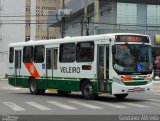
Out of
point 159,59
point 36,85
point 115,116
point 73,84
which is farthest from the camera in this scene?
point 159,59

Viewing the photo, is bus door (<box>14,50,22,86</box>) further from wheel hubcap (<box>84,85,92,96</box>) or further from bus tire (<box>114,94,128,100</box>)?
bus tire (<box>114,94,128,100</box>)

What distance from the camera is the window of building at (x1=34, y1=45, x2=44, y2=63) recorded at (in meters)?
27.4

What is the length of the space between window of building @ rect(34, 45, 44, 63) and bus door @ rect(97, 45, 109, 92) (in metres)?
5.29

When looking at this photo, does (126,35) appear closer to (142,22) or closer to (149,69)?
(149,69)

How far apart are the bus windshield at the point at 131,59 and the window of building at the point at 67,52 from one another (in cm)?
331

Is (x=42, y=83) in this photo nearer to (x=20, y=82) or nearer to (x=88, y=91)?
(x=20, y=82)

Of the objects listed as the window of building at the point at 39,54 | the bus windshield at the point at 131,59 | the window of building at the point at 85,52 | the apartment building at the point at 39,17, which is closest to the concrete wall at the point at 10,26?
the apartment building at the point at 39,17

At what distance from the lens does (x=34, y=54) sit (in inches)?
1107

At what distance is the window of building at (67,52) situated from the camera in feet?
81.4

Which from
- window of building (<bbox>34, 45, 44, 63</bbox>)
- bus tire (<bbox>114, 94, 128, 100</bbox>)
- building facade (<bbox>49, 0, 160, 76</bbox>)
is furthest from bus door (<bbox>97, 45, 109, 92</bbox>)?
building facade (<bbox>49, 0, 160, 76</bbox>)

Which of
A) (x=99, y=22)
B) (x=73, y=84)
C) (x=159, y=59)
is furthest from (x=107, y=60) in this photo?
(x=99, y=22)

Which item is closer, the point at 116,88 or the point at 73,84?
the point at 116,88

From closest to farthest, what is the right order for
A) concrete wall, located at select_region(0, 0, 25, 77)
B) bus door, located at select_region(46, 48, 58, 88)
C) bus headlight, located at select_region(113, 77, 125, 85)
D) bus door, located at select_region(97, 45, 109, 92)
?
1. bus headlight, located at select_region(113, 77, 125, 85)
2. bus door, located at select_region(97, 45, 109, 92)
3. bus door, located at select_region(46, 48, 58, 88)
4. concrete wall, located at select_region(0, 0, 25, 77)

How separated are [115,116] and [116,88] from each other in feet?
18.9
